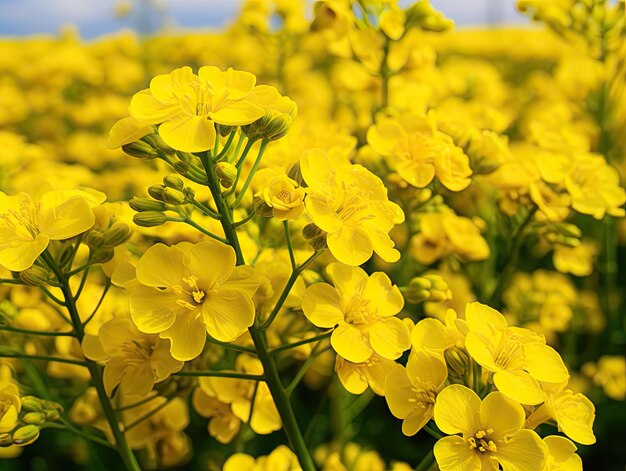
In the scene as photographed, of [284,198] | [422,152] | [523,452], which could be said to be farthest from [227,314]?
[422,152]

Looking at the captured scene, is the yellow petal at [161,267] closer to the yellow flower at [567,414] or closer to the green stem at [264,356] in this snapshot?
the green stem at [264,356]

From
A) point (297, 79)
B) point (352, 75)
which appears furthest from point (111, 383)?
point (297, 79)

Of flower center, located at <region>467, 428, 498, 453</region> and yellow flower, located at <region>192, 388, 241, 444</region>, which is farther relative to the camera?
yellow flower, located at <region>192, 388, 241, 444</region>

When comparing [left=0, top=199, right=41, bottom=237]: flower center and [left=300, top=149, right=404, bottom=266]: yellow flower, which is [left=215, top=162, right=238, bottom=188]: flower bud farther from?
[left=0, top=199, right=41, bottom=237]: flower center

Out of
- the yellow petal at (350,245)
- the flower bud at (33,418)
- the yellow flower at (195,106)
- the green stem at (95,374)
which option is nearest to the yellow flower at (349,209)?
the yellow petal at (350,245)

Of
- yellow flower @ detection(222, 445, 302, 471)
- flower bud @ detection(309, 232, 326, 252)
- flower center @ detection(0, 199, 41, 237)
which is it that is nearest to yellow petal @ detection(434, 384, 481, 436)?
flower bud @ detection(309, 232, 326, 252)

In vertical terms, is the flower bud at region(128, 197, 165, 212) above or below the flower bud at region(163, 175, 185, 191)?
below

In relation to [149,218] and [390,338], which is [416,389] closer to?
[390,338]
